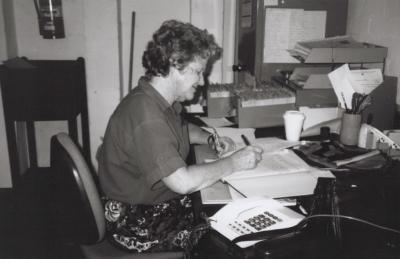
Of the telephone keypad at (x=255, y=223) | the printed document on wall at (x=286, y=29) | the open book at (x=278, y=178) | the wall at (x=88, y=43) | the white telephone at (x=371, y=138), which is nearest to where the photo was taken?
the telephone keypad at (x=255, y=223)

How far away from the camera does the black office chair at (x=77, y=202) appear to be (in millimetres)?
1114

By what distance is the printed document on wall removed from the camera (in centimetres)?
204

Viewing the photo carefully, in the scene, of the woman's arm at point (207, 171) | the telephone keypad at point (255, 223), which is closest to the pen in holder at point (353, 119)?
the woman's arm at point (207, 171)

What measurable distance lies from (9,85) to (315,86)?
6.62ft

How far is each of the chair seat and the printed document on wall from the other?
132 cm

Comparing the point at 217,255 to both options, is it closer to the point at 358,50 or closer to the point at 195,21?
the point at 358,50

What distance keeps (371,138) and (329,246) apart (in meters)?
0.82

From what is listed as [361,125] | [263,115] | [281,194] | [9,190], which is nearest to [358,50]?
[361,125]

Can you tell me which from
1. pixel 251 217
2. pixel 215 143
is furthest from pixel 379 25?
pixel 251 217

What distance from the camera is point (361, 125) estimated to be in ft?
4.91

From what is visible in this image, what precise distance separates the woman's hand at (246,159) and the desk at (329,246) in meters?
0.37

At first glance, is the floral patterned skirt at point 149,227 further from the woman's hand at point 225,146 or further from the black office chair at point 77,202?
the woman's hand at point 225,146

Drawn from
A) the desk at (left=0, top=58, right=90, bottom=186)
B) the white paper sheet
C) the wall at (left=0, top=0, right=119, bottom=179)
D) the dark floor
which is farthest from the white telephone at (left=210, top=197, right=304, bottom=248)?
the wall at (left=0, top=0, right=119, bottom=179)

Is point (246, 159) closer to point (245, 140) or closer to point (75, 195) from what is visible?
point (245, 140)
